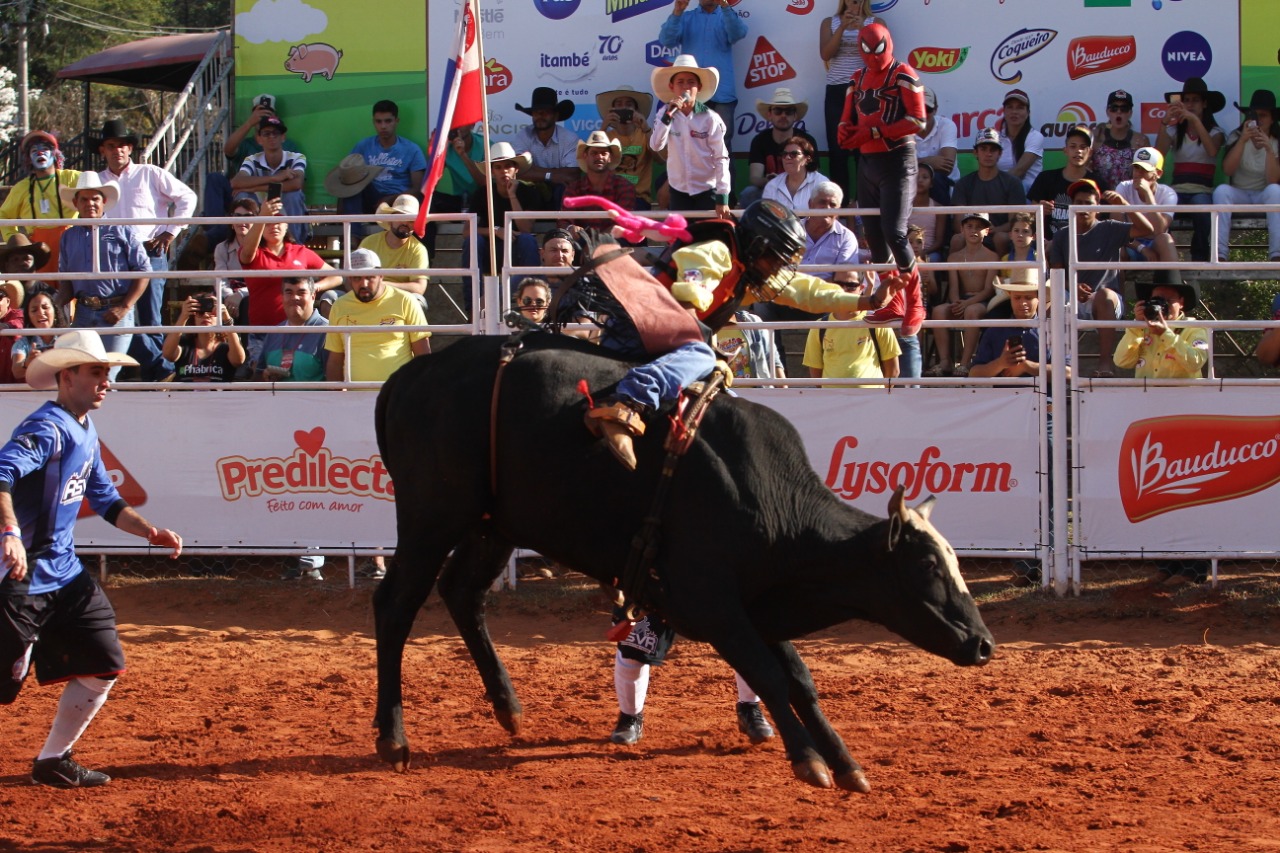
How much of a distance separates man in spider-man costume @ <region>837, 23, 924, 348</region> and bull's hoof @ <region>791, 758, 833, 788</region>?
3.56m

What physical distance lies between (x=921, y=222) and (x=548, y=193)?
3.39 meters

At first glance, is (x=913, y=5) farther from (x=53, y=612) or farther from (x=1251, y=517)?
(x=53, y=612)

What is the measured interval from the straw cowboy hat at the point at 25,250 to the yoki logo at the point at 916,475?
22.8 ft

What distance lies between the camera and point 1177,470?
31.2ft

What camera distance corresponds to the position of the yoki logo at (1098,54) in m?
14.6

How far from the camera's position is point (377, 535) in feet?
32.7

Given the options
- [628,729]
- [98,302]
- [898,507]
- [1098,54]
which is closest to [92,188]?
[98,302]

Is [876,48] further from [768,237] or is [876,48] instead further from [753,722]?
[753,722]

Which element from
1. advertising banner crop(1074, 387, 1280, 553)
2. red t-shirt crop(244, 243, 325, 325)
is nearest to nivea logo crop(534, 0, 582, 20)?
red t-shirt crop(244, 243, 325, 325)

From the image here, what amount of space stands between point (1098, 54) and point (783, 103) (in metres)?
3.40

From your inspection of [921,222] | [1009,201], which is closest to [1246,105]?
[1009,201]

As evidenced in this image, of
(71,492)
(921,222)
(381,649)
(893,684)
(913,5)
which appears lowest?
(893,684)

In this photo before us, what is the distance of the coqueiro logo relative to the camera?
14.7 metres

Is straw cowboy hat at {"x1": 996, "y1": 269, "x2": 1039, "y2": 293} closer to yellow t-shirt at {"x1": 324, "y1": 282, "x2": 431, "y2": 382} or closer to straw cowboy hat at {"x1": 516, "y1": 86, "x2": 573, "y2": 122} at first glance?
yellow t-shirt at {"x1": 324, "y1": 282, "x2": 431, "y2": 382}
